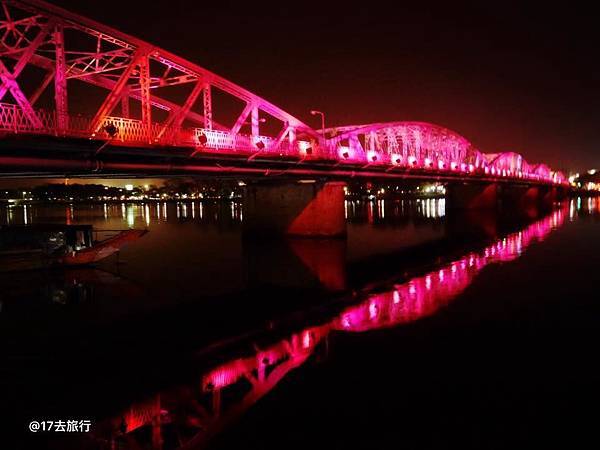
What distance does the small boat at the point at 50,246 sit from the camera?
84.9 feet

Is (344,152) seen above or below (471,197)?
above

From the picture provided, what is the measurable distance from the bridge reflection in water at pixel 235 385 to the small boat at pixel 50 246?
17.3 m

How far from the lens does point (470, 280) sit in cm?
2141

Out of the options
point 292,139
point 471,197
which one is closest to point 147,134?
point 292,139

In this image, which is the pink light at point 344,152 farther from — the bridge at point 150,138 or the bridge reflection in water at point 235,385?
the bridge reflection in water at point 235,385

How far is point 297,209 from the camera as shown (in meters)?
39.9

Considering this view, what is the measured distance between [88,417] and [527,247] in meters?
31.4

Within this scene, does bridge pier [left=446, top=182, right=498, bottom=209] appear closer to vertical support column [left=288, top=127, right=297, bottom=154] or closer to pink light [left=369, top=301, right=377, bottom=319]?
vertical support column [left=288, top=127, right=297, bottom=154]

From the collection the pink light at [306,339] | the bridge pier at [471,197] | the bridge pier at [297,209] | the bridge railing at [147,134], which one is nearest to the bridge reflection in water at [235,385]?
the pink light at [306,339]

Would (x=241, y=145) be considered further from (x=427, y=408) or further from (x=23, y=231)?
(x=427, y=408)

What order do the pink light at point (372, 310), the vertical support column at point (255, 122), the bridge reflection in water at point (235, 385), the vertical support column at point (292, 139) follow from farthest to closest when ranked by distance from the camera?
the vertical support column at point (292, 139) < the vertical support column at point (255, 122) < the pink light at point (372, 310) < the bridge reflection in water at point (235, 385)

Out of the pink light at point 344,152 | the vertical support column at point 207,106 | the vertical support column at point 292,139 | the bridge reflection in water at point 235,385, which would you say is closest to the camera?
the bridge reflection in water at point 235,385

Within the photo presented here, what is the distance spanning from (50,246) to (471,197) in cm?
7296

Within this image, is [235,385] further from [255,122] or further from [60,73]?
[255,122]
